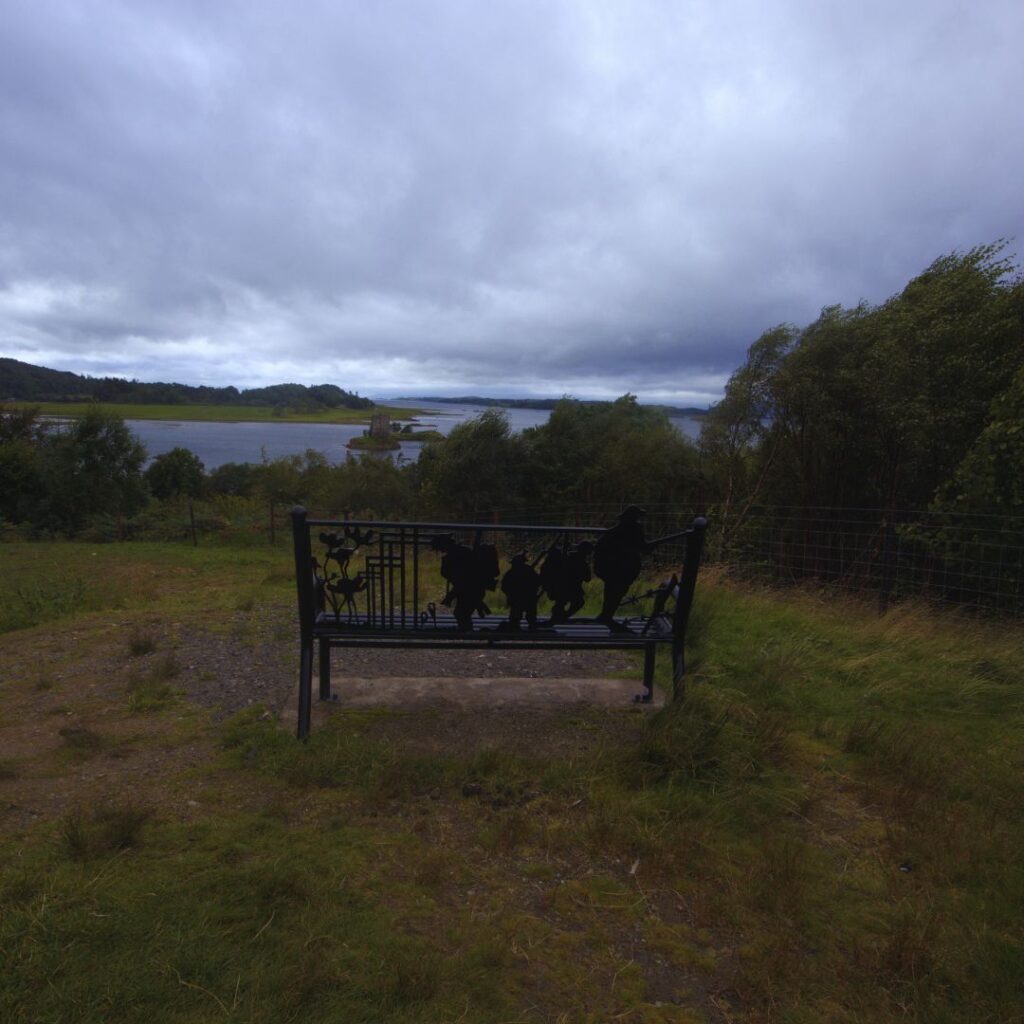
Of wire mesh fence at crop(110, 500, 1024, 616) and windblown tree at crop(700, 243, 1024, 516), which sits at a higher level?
windblown tree at crop(700, 243, 1024, 516)

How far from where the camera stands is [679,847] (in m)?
2.62

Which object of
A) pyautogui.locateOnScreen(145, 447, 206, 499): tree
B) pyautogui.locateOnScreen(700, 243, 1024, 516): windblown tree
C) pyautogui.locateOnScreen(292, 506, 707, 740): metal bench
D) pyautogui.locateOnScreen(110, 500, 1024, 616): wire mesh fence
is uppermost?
pyautogui.locateOnScreen(700, 243, 1024, 516): windblown tree

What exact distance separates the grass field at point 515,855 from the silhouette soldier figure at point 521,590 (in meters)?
0.59

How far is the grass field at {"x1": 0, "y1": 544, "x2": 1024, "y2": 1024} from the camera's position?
1.89 meters

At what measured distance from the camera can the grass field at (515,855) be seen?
1891mm

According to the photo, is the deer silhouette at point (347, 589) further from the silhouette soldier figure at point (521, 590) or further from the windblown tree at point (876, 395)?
the windblown tree at point (876, 395)

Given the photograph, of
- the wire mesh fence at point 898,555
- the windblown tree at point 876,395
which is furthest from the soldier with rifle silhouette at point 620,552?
the windblown tree at point 876,395

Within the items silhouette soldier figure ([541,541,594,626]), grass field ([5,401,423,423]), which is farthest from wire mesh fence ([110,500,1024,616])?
grass field ([5,401,423,423])

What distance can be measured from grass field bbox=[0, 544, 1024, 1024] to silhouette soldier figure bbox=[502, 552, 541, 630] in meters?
0.59

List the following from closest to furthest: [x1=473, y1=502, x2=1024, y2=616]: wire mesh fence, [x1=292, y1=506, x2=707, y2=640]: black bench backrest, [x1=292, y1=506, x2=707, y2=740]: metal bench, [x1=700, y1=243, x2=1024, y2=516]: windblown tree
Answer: [x1=292, y1=506, x2=707, y2=640]: black bench backrest < [x1=292, y1=506, x2=707, y2=740]: metal bench < [x1=473, y1=502, x2=1024, y2=616]: wire mesh fence < [x1=700, y1=243, x2=1024, y2=516]: windblown tree

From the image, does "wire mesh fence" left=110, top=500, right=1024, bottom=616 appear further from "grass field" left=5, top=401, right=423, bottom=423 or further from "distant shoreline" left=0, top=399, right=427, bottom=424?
"grass field" left=5, top=401, right=423, bottom=423

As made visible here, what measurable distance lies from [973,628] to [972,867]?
4.31 metres

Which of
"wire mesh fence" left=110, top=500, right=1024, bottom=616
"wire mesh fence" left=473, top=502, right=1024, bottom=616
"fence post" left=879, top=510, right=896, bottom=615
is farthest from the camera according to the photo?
"wire mesh fence" left=110, top=500, right=1024, bottom=616

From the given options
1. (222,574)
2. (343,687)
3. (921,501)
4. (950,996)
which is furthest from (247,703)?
(921,501)
